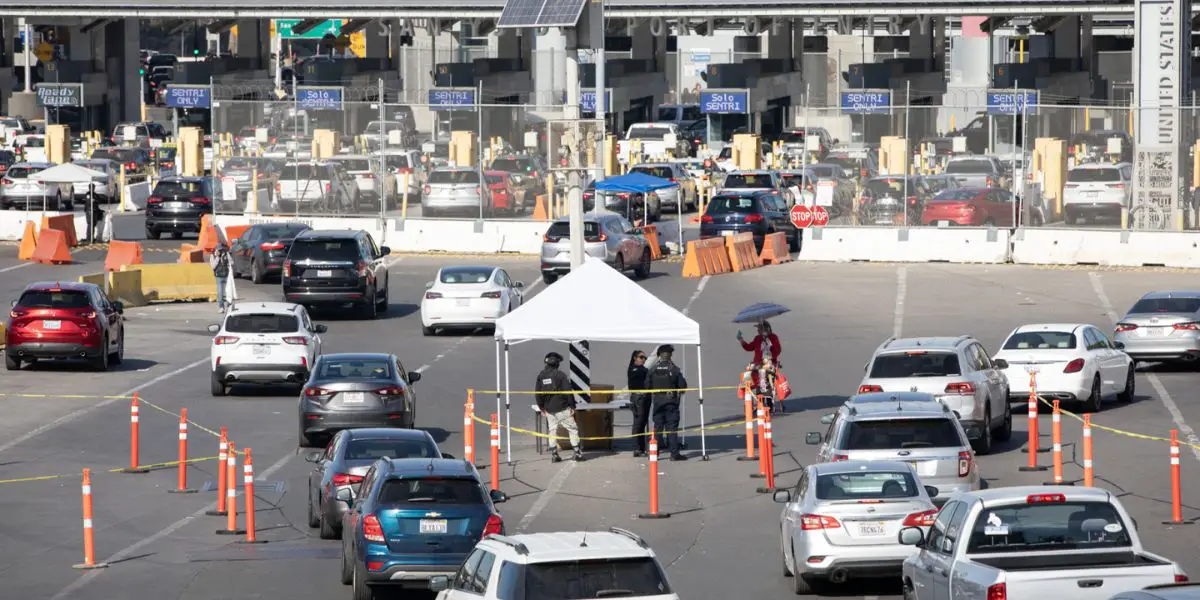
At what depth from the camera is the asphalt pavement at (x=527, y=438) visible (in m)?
18.7

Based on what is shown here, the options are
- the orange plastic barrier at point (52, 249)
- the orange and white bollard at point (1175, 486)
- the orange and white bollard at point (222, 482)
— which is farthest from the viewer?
the orange plastic barrier at point (52, 249)

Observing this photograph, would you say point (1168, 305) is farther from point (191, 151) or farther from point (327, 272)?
point (191, 151)

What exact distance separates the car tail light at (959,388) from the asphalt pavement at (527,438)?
1.04m

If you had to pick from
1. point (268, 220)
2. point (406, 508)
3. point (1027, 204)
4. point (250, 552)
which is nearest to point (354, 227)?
point (268, 220)

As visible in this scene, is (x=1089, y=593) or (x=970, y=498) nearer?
(x=1089, y=593)

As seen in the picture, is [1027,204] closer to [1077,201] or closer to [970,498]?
[1077,201]

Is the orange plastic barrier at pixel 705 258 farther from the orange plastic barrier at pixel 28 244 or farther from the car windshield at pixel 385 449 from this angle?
the car windshield at pixel 385 449

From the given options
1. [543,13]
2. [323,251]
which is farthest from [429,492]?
[323,251]

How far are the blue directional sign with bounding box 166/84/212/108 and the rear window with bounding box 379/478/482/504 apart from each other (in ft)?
194

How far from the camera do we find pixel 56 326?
103 feet

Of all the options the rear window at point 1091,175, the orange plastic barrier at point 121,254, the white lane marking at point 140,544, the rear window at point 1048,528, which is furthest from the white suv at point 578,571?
the rear window at point 1091,175

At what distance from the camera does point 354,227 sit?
162 ft

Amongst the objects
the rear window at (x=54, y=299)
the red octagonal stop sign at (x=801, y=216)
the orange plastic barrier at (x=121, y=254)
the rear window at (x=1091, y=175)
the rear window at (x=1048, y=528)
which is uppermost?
the rear window at (x=1091, y=175)

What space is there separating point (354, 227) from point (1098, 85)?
130 ft
